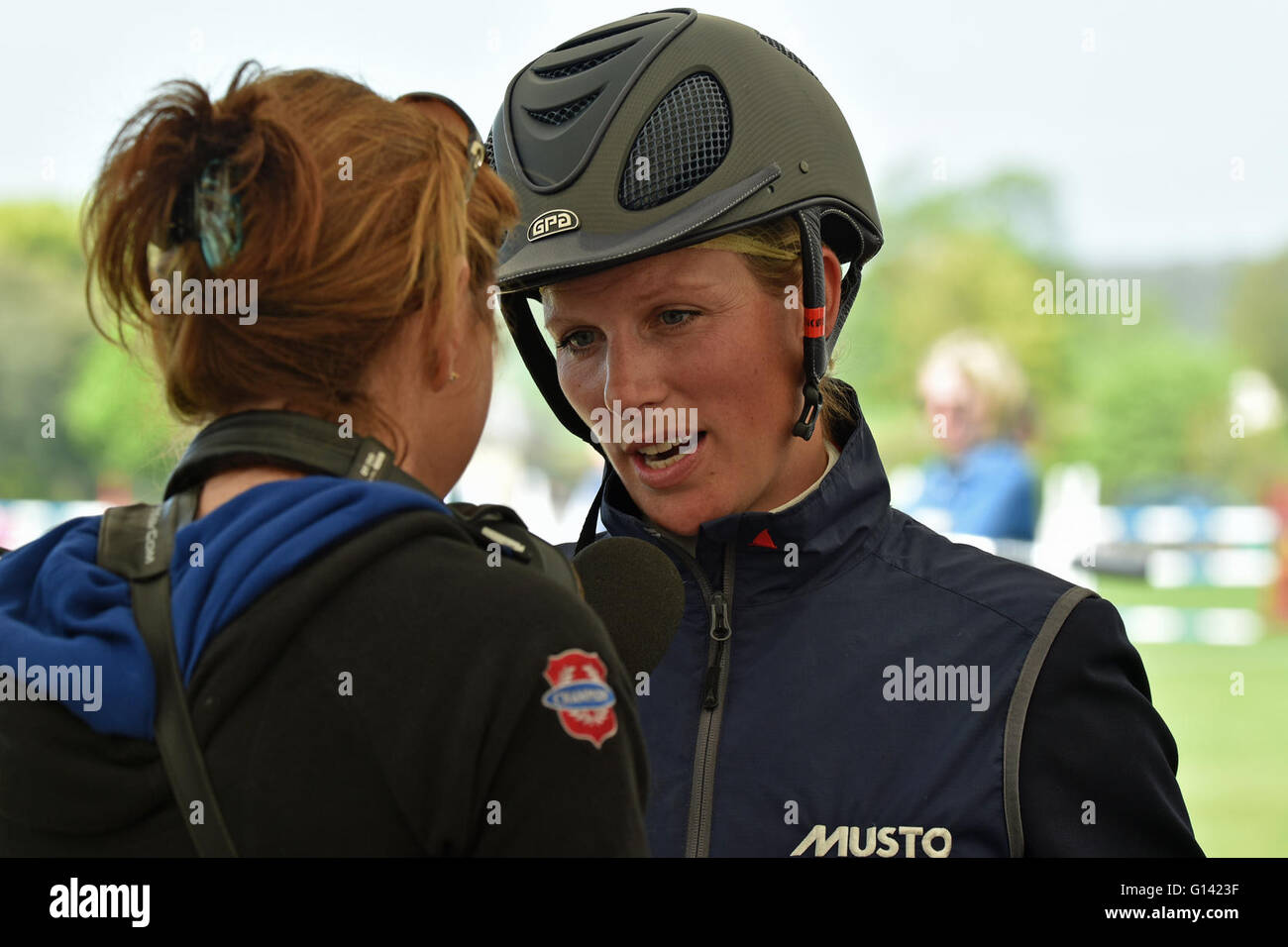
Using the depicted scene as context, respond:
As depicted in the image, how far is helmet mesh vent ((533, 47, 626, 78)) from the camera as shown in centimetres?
223

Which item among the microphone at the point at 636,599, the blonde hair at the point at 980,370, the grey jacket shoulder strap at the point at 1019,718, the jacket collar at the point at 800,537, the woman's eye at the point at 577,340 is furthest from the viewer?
the blonde hair at the point at 980,370

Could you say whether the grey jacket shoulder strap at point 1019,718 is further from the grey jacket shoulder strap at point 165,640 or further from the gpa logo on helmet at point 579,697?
the grey jacket shoulder strap at point 165,640

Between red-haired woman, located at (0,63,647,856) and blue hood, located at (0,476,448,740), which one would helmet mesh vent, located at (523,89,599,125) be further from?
blue hood, located at (0,476,448,740)

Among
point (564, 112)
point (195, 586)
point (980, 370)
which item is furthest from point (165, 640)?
point (980, 370)

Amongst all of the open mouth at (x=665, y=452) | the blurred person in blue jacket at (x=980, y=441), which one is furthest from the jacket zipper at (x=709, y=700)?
the blurred person in blue jacket at (x=980, y=441)

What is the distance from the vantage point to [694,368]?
2.04 meters

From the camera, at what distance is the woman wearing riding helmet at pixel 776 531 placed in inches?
72.2

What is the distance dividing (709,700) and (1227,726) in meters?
9.50

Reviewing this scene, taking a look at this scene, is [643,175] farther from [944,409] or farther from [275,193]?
[944,409]

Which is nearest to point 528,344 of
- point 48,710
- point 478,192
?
point 478,192

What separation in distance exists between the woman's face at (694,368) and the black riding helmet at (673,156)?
0.16ft

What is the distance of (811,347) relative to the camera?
6.88ft

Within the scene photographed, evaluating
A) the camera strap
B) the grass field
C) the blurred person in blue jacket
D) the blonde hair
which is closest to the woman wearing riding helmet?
the camera strap

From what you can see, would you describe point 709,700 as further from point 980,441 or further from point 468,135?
point 980,441
